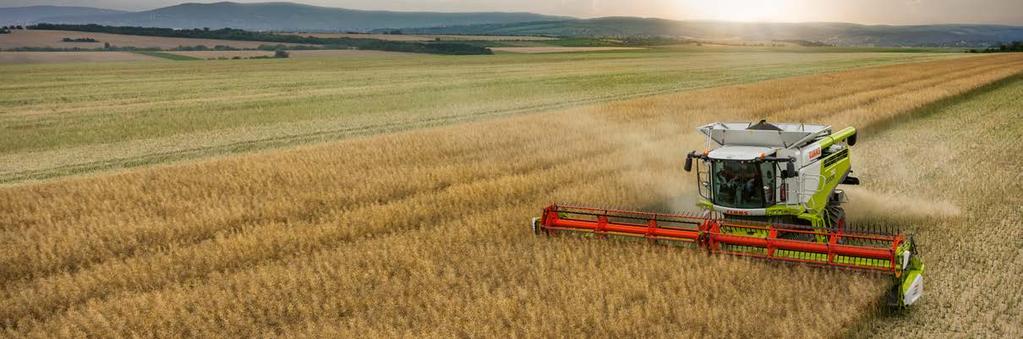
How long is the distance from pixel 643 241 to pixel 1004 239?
470cm

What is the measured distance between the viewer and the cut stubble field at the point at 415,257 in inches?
276

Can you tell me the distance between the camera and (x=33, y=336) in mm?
6895

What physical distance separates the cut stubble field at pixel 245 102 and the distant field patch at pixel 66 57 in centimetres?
615

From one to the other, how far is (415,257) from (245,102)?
24.7 meters

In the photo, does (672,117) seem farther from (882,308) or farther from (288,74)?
(288,74)

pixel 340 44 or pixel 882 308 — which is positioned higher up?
pixel 340 44

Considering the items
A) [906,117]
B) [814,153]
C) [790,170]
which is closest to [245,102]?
[906,117]

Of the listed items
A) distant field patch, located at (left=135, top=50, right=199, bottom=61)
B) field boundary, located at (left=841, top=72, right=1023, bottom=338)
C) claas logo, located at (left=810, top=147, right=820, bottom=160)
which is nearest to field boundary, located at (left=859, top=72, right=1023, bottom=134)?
field boundary, located at (left=841, top=72, right=1023, bottom=338)

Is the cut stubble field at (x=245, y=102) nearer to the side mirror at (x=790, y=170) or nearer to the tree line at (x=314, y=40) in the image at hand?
the side mirror at (x=790, y=170)

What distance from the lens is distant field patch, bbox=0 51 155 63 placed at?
2410 inches

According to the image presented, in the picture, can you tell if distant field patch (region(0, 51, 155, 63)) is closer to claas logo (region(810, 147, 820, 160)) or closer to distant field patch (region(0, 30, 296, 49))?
distant field patch (region(0, 30, 296, 49))

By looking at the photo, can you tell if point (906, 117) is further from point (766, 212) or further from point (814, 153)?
point (766, 212)

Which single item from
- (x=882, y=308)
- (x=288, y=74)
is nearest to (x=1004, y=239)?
(x=882, y=308)

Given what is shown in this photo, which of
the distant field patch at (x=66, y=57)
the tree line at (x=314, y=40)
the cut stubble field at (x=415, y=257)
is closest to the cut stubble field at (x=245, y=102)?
the cut stubble field at (x=415, y=257)
